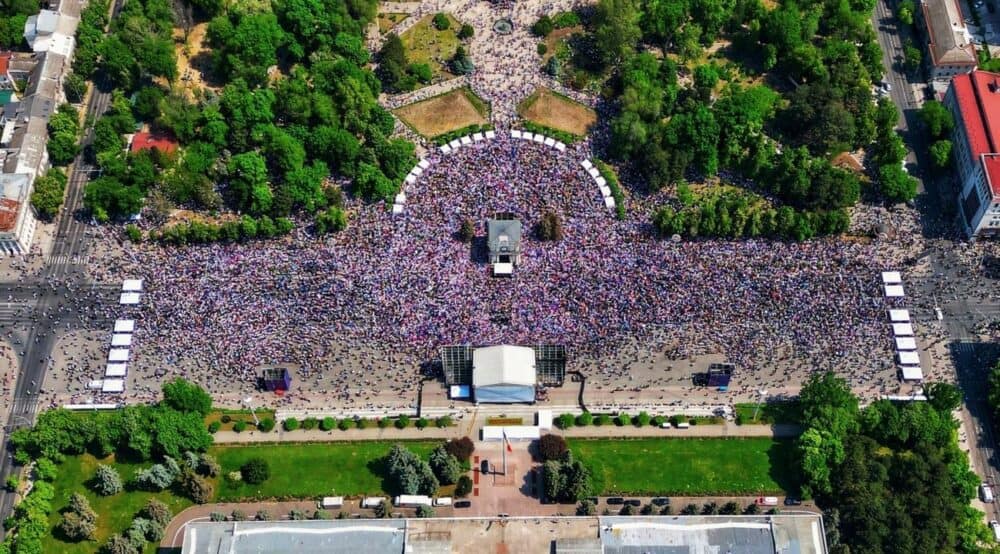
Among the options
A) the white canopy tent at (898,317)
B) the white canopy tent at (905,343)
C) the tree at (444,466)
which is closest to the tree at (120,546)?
the tree at (444,466)

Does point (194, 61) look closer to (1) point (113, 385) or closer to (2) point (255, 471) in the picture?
(1) point (113, 385)

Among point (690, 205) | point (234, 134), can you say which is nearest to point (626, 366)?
point (690, 205)

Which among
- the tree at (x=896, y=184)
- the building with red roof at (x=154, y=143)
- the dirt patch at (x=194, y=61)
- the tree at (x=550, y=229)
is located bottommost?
the tree at (x=550, y=229)

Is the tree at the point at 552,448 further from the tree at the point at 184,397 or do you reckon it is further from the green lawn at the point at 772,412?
the tree at the point at 184,397

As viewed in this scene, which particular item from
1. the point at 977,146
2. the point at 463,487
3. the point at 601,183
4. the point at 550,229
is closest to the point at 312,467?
the point at 463,487

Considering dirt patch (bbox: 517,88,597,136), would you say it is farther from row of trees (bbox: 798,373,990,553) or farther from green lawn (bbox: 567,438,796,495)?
row of trees (bbox: 798,373,990,553)

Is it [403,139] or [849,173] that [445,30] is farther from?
[849,173]
